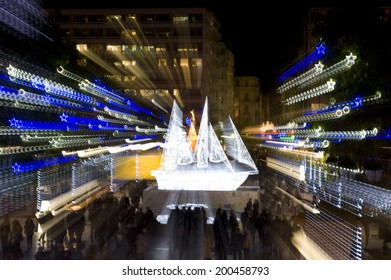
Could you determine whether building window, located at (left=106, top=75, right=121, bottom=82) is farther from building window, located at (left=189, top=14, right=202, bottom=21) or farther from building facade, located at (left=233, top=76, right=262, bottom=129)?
building facade, located at (left=233, top=76, right=262, bottom=129)

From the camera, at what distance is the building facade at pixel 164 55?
48.1ft

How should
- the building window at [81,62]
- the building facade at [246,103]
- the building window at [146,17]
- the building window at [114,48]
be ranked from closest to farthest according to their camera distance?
the building window at [81,62], the building window at [114,48], the building window at [146,17], the building facade at [246,103]

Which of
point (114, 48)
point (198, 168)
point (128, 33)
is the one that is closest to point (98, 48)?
point (114, 48)

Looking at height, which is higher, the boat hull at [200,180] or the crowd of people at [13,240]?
the boat hull at [200,180]

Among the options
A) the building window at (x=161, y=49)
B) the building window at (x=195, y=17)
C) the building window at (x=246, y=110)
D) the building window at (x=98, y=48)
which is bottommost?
the building window at (x=246, y=110)

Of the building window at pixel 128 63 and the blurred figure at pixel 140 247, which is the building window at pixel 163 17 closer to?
the building window at pixel 128 63

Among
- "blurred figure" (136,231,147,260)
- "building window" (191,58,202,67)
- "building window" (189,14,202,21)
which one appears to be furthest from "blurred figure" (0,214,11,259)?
"building window" (189,14,202,21)

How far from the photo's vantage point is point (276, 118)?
25562mm

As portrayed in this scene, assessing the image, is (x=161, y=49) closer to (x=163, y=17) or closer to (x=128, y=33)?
(x=163, y=17)

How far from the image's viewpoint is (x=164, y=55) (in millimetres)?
17797

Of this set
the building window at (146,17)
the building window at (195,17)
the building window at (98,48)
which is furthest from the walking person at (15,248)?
the building window at (195,17)

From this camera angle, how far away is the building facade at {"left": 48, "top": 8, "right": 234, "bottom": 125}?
48.1 feet

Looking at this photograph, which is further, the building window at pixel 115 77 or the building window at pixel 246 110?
the building window at pixel 246 110

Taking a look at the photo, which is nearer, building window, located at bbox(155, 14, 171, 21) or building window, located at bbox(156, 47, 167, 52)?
building window, located at bbox(156, 47, 167, 52)
